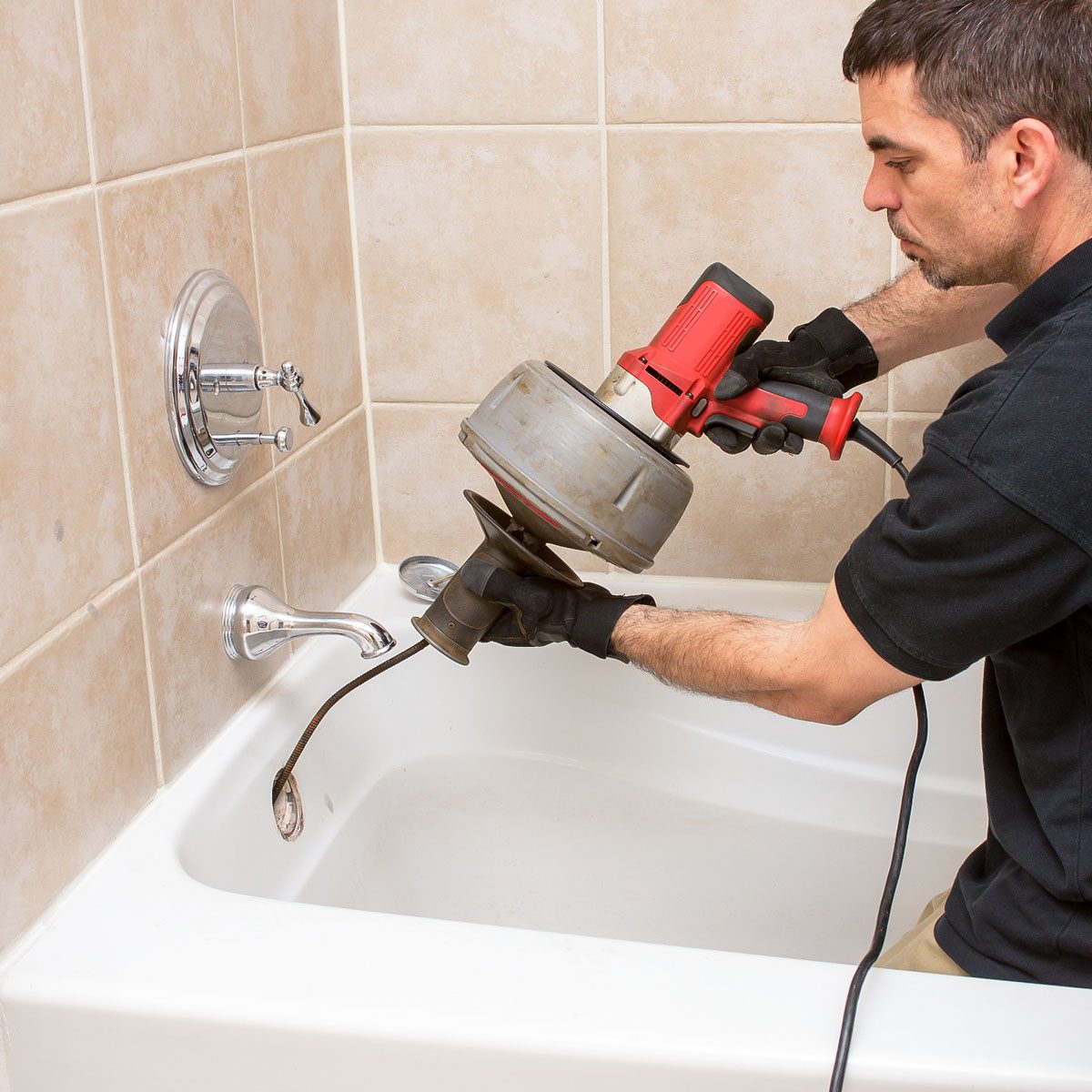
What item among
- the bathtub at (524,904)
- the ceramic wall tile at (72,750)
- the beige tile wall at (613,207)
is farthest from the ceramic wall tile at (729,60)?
the ceramic wall tile at (72,750)

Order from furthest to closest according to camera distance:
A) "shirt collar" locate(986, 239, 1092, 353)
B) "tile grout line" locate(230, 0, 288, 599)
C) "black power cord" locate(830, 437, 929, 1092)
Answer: "tile grout line" locate(230, 0, 288, 599), "shirt collar" locate(986, 239, 1092, 353), "black power cord" locate(830, 437, 929, 1092)

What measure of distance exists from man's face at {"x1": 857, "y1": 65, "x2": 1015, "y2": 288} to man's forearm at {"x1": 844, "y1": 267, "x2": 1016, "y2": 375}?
0.99 feet

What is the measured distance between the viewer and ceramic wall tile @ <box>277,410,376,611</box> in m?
1.42

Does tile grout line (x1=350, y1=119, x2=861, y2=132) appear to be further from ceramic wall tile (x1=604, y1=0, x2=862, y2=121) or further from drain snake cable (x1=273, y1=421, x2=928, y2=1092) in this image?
drain snake cable (x1=273, y1=421, x2=928, y2=1092)

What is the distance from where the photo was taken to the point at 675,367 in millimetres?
1106

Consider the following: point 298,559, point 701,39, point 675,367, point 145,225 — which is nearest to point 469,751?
point 298,559

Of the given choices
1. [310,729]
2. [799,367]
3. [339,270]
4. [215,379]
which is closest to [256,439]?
[215,379]

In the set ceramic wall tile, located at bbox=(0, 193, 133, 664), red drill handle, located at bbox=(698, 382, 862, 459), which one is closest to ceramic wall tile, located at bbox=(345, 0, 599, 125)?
red drill handle, located at bbox=(698, 382, 862, 459)

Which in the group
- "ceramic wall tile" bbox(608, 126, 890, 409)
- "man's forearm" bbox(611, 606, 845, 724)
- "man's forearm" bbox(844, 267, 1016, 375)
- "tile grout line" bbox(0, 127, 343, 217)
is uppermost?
"tile grout line" bbox(0, 127, 343, 217)

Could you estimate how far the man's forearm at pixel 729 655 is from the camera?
3.34ft

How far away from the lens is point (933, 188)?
3.14ft

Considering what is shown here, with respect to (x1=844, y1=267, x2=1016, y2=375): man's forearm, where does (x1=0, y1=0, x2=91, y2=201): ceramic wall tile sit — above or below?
above

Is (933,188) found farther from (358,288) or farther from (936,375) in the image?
(358,288)

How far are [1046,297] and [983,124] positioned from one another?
0.44 ft
